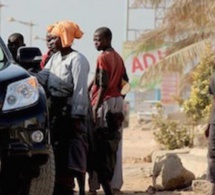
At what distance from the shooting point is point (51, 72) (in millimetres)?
7855

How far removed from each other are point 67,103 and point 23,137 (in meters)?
1.61

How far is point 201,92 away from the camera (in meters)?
16.5

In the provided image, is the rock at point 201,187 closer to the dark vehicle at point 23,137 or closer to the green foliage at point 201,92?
the dark vehicle at point 23,137

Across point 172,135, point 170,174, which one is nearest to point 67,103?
point 170,174

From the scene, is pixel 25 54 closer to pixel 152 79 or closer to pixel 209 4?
pixel 209 4

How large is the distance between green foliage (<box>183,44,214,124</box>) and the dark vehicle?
10.1 metres

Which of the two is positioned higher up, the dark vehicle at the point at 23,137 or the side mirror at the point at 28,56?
the side mirror at the point at 28,56

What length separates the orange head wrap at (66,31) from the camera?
312 inches

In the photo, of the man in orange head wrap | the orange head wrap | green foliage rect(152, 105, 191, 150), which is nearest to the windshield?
the man in orange head wrap

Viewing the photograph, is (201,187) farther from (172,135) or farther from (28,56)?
(172,135)

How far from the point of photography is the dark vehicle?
608 centimetres

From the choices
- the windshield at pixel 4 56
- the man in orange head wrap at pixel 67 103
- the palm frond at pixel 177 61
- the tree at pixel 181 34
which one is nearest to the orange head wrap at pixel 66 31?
the man in orange head wrap at pixel 67 103

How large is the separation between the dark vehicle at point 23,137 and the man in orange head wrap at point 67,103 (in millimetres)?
1263

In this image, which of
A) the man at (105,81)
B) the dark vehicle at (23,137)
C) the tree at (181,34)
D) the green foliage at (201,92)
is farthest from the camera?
the tree at (181,34)
